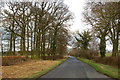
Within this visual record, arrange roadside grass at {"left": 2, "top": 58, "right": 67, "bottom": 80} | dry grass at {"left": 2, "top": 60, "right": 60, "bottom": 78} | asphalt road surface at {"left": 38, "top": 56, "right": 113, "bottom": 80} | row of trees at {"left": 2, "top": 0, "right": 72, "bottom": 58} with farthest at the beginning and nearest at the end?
1. row of trees at {"left": 2, "top": 0, "right": 72, "bottom": 58}
2. dry grass at {"left": 2, "top": 60, "right": 60, "bottom": 78}
3. roadside grass at {"left": 2, "top": 58, "right": 67, "bottom": 80}
4. asphalt road surface at {"left": 38, "top": 56, "right": 113, "bottom": 80}

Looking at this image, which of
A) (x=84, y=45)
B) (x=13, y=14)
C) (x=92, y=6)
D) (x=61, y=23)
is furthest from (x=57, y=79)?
(x=84, y=45)

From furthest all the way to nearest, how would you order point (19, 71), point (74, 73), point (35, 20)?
point (35, 20), point (19, 71), point (74, 73)

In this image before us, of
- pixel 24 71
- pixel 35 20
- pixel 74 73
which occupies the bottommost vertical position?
pixel 24 71

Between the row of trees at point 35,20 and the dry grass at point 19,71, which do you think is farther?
the row of trees at point 35,20

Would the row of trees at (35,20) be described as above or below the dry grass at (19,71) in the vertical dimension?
above

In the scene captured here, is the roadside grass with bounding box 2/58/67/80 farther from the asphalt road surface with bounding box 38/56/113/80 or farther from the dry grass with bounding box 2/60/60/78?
the asphalt road surface with bounding box 38/56/113/80

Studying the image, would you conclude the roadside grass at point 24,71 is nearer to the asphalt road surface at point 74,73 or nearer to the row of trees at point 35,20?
the asphalt road surface at point 74,73

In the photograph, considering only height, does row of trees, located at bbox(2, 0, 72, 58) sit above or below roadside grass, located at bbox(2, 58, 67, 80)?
above

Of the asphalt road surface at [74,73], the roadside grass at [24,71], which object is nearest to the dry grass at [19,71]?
the roadside grass at [24,71]

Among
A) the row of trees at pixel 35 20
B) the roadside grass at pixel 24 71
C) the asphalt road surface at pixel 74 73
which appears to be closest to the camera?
the asphalt road surface at pixel 74 73

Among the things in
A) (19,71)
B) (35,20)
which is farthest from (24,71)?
(35,20)

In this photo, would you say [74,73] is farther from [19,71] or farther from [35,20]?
[35,20]

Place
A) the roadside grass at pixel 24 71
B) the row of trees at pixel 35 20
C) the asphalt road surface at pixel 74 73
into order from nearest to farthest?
the asphalt road surface at pixel 74 73, the roadside grass at pixel 24 71, the row of trees at pixel 35 20

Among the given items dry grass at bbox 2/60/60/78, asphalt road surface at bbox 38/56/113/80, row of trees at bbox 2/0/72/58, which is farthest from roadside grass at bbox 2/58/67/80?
row of trees at bbox 2/0/72/58
